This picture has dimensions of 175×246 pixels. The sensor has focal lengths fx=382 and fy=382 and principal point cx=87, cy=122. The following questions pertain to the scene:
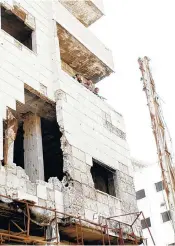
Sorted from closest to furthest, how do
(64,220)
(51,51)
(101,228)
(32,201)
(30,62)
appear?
(32,201) < (64,220) < (101,228) < (30,62) < (51,51)

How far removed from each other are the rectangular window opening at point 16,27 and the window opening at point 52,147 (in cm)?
301

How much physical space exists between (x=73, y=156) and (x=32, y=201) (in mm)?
2926

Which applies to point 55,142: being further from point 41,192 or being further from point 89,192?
point 41,192

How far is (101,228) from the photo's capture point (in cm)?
1202

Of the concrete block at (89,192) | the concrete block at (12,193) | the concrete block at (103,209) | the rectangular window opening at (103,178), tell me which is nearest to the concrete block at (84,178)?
the concrete block at (89,192)

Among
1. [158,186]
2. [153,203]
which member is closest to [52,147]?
[153,203]

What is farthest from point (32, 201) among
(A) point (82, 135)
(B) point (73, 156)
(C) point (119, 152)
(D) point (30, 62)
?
(C) point (119, 152)

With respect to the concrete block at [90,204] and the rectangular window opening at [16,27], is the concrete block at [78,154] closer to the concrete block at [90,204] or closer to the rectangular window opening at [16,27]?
the concrete block at [90,204]

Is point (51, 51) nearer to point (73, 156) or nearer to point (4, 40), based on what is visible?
point (4, 40)

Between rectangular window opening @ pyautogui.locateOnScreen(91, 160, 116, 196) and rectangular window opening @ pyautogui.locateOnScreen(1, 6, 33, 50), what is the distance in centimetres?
532

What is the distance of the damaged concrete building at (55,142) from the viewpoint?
1060cm

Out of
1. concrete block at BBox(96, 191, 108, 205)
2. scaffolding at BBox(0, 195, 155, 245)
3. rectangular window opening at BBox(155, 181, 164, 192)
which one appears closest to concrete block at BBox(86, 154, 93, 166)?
concrete block at BBox(96, 191, 108, 205)

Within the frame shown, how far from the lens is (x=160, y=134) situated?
1778 cm

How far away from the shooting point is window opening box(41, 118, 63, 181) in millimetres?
14516
